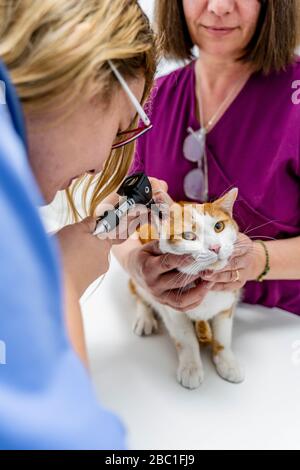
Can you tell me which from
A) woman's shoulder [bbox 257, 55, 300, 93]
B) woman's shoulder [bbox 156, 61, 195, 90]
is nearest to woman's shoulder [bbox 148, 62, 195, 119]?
woman's shoulder [bbox 156, 61, 195, 90]

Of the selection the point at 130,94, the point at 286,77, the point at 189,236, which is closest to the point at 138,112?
the point at 130,94

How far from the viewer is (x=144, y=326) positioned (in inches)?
30.1

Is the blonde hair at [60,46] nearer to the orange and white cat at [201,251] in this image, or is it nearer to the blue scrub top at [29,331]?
the blue scrub top at [29,331]

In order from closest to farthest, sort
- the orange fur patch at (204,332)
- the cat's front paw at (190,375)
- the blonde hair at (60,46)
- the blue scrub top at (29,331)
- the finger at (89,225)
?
1. the blue scrub top at (29,331)
2. the blonde hair at (60,46)
3. the finger at (89,225)
4. the cat's front paw at (190,375)
5. the orange fur patch at (204,332)

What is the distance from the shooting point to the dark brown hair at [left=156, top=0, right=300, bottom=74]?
0.68 metres

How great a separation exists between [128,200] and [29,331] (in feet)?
→ 1.10

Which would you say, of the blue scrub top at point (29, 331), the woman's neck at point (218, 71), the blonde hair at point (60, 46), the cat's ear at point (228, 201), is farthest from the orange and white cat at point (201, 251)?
the blue scrub top at point (29, 331)

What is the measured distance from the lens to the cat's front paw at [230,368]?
0.67 metres

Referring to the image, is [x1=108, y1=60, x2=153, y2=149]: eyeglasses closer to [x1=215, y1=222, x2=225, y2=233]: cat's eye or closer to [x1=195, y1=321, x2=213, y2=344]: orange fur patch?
[x1=215, y1=222, x2=225, y2=233]: cat's eye

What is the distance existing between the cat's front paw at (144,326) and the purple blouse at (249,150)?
0.69 ft

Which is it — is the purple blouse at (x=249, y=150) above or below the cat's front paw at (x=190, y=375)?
above

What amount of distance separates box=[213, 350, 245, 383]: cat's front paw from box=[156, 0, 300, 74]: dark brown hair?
17.3 inches

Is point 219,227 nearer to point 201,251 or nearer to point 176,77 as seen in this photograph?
point 201,251
